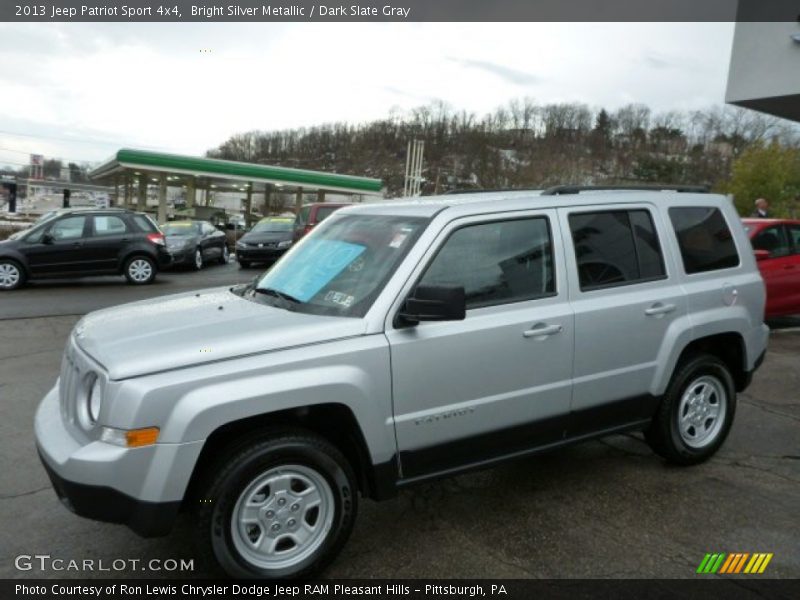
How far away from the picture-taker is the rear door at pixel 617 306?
12.3ft

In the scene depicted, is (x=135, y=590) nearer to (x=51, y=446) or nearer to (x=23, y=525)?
(x=51, y=446)

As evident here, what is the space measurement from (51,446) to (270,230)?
54.7 ft

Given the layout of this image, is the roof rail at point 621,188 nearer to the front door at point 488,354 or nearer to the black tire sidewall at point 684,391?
the front door at point 488,354

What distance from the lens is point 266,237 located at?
18.5 meters

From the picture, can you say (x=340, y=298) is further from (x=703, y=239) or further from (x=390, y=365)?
(x=703, y=239)

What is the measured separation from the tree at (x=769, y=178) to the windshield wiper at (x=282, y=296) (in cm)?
3605

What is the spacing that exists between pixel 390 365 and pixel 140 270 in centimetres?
1229

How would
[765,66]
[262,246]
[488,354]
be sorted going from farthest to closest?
[262,246] < [765,66] < [488,354]

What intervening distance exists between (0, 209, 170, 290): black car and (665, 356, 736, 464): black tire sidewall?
12341 millimetres

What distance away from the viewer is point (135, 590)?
2.98m

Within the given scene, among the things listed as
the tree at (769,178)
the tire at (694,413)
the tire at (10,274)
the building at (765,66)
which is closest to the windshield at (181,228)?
the tire at (10,274)

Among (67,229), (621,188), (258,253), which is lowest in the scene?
(258,253)

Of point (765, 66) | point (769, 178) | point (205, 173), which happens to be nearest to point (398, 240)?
point (765, 66)

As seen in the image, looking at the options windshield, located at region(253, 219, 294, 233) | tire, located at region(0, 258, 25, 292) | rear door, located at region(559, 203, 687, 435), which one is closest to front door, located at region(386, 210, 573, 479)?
rear door, located at region(559, 203, 687, 435)
